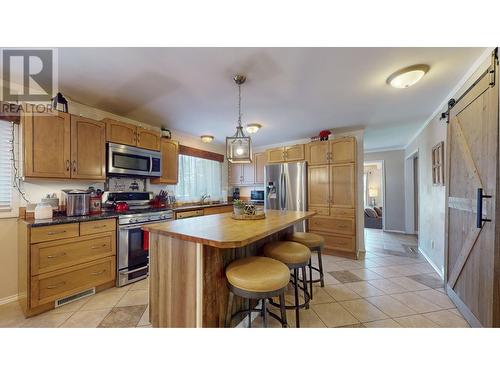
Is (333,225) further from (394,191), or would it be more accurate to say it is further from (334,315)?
(394,191)

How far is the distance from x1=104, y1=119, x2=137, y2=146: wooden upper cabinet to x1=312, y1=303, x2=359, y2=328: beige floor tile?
10.4ft

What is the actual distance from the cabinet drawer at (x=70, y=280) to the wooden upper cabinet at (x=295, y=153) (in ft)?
11.3

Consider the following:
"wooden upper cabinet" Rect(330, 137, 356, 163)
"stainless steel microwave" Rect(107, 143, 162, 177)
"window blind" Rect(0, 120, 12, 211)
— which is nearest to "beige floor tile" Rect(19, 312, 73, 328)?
"window blind" Rect(0, 120, 12, 211)

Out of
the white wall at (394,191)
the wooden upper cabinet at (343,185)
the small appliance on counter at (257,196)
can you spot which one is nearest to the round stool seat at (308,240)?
the wooden upper cabinet at (343,185)

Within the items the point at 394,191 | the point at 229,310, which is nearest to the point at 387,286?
the point at 229,310

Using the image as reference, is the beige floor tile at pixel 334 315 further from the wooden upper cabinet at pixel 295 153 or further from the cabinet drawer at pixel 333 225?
the wooden upper cabinet at pixel 295 153

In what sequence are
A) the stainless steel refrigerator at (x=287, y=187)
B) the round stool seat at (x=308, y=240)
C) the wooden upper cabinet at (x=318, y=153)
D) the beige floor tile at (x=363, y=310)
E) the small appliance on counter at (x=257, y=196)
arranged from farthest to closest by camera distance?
the small appliance on counter at (x=257, y=196) < the stainless steel refrigerator at (x=287, y=187) < the wooden upper cabinet at (x=318, y=153) < the round stool seat at (x=308, y=240) < the beige floor tile at (x=363, y=310)

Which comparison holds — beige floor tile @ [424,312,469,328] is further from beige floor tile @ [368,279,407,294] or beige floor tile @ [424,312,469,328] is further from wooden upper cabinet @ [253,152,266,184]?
wooden upper cabinet @ [253,152,266,184]

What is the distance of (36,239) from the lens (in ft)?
6.09

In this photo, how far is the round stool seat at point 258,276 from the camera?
123cm

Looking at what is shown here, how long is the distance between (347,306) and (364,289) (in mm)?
527

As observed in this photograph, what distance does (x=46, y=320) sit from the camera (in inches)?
70.8
